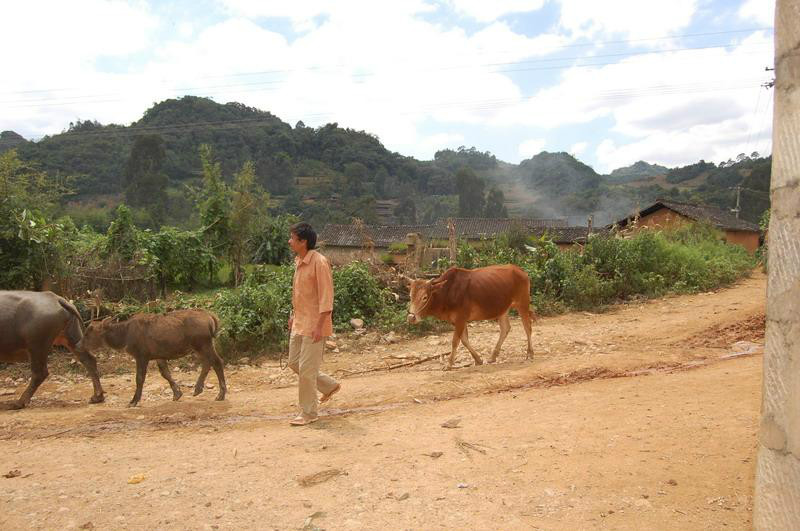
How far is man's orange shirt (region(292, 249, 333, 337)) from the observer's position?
6418mm

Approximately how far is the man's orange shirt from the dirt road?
38.4 inches

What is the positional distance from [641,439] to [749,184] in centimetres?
5542

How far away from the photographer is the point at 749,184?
5319 centimetres

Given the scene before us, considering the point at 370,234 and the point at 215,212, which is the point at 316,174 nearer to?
the point at 370,234

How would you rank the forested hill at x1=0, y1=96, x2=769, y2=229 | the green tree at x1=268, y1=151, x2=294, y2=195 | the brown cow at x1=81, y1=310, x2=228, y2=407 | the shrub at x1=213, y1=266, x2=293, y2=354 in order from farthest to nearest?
the green tree at x1=268, y1=151, x2=294, y2=195, the forested hill at x1=0, y1=96, x2=769, y2=229, the shrub at x1=213, y1=266, x2=293, y2=354, the brown cow at x1=81, y1=310, x2=228, y2=407

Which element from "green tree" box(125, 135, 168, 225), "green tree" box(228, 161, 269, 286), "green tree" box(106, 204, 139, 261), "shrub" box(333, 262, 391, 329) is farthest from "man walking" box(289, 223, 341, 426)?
"green tree" box(125, 135, 168, 225)

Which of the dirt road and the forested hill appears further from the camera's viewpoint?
the forested hill

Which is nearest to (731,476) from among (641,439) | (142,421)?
(641,439)

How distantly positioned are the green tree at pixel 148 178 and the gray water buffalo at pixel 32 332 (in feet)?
154

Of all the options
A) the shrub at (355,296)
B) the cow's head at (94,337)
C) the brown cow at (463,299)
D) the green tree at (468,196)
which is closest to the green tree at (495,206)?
the green tree at (468,196)

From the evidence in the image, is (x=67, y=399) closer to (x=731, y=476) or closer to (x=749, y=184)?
(x=731, y=476)

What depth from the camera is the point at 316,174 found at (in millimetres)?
82875

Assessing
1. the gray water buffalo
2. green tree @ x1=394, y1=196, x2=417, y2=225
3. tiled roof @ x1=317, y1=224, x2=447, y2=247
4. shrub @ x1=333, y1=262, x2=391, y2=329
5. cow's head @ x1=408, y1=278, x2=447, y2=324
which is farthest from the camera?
green tree @ x1=394, y1=196, x2=417, y2=225

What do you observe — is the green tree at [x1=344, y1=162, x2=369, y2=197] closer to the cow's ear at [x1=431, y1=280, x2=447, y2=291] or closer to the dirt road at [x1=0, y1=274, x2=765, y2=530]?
the cow's ear at [x1=431, y1=280, x2=447, y2=291]
